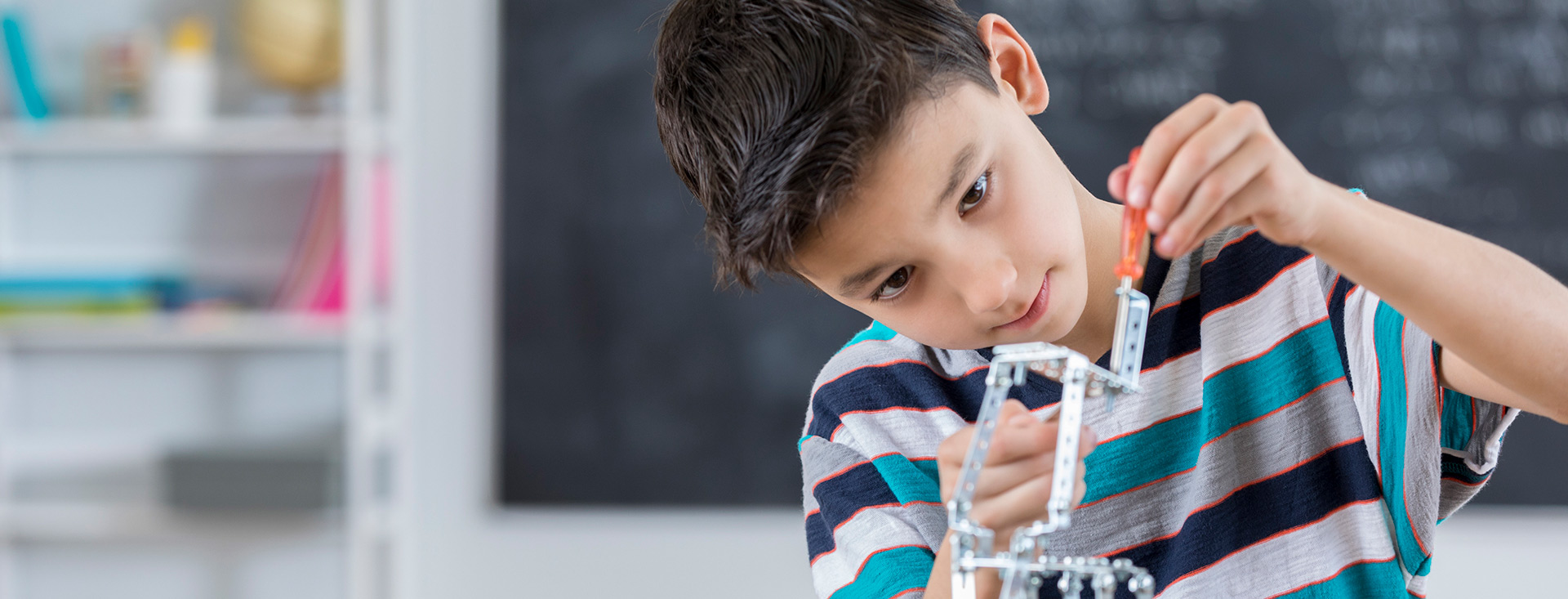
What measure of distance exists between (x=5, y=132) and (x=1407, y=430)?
1.92 metres

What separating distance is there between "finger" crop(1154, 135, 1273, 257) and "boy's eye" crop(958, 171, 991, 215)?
0.13m

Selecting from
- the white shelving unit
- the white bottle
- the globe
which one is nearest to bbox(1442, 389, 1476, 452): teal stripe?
the white shelving unit

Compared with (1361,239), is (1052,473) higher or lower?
lower

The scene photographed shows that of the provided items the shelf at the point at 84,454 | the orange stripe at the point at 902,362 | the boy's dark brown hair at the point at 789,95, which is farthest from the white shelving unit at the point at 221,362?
the boy's dark brown hair at the point at 789,95

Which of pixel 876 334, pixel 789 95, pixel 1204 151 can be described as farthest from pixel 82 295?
pixel 1204 151

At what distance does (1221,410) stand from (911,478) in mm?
217

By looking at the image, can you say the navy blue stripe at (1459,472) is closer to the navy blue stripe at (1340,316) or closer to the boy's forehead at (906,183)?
the navy blue stripe at (1340,316)

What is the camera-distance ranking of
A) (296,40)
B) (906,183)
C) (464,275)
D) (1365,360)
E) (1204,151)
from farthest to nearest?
(464,275)
(296,40)
(1365,360)
(906,183)
(1204,151)

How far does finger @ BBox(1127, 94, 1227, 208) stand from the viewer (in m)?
0.46

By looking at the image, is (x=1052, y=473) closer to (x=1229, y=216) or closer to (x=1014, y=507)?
(x=1014, y=507)

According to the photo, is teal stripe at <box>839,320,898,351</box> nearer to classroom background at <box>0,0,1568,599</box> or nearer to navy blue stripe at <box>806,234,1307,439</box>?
navy blue stripe at <box>806,234,1307,439</box>

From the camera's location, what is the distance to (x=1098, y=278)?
0.73m

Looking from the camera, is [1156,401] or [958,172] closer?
[958,172]

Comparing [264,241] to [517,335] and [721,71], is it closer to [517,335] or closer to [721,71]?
[517,335]
